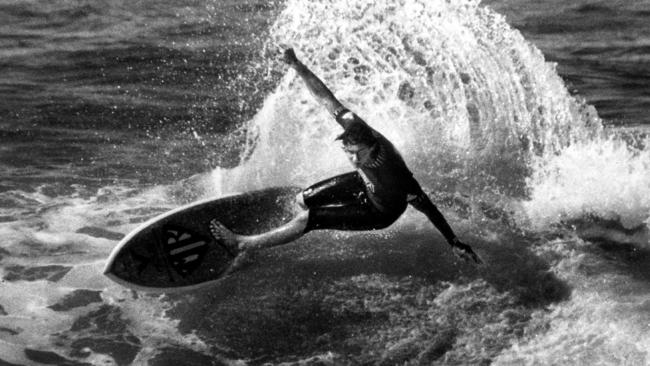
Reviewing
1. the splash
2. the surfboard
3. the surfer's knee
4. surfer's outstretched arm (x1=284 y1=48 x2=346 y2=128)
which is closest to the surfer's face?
surfer's outstretched arm (x1=284 y1=48 x2=346 y2=128)

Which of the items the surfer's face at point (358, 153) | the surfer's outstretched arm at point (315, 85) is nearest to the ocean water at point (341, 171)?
the surfer's face at point (358, 153)

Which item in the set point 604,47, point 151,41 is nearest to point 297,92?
point 151,41

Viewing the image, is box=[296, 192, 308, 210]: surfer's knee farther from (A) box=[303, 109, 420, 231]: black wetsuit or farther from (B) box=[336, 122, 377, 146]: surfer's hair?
(B) box=[336, 122, 377, 146]: surfer's hair

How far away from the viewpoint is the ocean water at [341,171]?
7.58 m

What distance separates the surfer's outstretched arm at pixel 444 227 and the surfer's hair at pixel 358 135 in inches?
24.4

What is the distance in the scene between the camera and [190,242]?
8.19 metres

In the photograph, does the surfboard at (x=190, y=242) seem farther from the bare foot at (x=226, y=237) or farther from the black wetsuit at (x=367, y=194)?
the black wetsuit at (x=367, y=194)

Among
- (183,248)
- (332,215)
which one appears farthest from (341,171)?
(183,248)

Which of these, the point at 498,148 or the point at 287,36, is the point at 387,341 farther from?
the point at 287,36

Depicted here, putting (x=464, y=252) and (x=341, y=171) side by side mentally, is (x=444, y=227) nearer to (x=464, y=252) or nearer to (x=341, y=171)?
(x=464, y=252)

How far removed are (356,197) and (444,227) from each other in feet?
2.50

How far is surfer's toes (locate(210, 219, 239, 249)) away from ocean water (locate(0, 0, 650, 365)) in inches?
13.4

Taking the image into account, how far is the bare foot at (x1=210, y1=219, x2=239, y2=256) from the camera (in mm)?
8219

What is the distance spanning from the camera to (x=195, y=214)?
8297 millimetres
